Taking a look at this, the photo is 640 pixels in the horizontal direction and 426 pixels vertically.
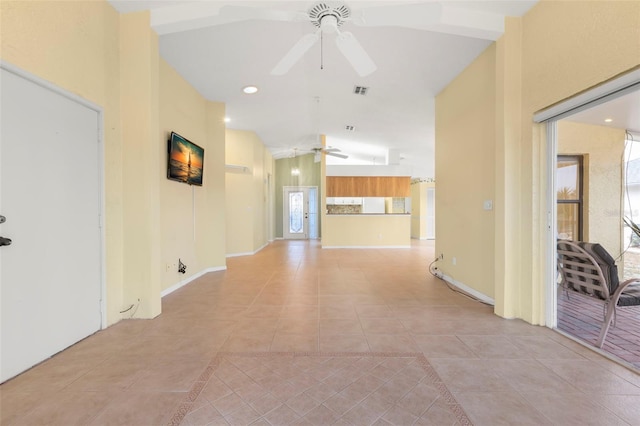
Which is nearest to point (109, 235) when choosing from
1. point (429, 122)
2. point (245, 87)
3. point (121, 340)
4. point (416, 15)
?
point (121, 340)

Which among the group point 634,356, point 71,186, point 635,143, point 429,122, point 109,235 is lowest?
point 634,356

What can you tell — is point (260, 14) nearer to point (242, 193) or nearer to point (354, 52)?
point (354, 52)

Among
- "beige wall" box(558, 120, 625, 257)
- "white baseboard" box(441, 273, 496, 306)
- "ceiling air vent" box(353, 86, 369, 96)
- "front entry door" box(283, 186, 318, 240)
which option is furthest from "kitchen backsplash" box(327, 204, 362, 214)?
"beige wall" box(558, 120, 625, 257)

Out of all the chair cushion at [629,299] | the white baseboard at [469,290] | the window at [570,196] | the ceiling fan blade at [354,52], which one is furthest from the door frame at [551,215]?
the window at [570,196]

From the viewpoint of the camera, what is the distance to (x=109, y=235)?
2430 millimetres

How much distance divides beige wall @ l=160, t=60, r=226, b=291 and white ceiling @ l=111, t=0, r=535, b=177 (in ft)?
1.00

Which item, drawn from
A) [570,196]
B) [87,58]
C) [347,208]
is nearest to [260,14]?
[87,58]

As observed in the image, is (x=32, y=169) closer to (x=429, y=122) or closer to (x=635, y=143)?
(x=429, y=122)

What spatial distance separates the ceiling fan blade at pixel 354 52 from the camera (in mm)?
1985

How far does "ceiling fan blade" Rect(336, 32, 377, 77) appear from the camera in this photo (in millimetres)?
1985

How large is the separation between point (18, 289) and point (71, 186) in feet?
2.61

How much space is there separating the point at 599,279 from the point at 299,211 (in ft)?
28.1

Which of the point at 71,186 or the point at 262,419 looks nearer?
the point at 262,419

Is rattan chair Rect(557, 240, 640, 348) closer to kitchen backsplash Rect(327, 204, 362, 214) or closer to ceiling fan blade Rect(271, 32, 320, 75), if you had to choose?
ceiling fan blade Rect(271, 32, 320, 75)
